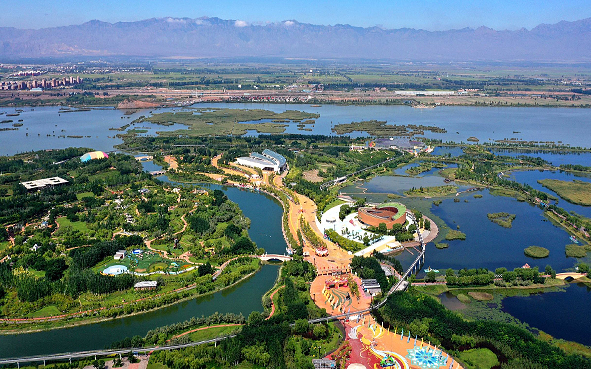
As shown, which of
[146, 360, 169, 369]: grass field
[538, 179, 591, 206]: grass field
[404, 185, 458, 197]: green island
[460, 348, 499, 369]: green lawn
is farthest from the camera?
[404, 185, 458, 197]: green island

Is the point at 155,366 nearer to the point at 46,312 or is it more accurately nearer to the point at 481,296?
the point at 46,312

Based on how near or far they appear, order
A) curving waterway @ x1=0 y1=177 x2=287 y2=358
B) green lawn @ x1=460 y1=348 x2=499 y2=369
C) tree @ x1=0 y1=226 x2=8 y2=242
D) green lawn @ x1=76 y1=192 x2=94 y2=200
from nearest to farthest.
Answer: green lawn @ x1=460 y1=348 x2=499 y2=369 → curving waterway @ x1=0 y1=177 x2=287 y2=358 → tree @ x1=0 y1=226 x2=8 y2=242 → green lawn @ x1=76 y1=192 x2=94 y2=200

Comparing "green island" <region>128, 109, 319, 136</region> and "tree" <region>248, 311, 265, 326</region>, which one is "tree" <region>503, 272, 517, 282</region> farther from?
"green island" <region>128, 109, 319, 136</region>

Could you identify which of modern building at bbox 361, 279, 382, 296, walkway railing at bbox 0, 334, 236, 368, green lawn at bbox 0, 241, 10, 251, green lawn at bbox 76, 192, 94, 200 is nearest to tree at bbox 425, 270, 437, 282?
modern building at bbox 361, 279, 382, 296

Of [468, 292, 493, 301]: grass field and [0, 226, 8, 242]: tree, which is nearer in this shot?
[468, 292, 493, 301]: grass field

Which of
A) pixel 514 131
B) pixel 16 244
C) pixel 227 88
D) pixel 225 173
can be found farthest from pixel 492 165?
pixel 227 88

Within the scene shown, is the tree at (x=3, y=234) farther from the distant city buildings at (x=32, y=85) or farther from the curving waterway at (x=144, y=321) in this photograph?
the distant city buildings at (x=32, y=85)
